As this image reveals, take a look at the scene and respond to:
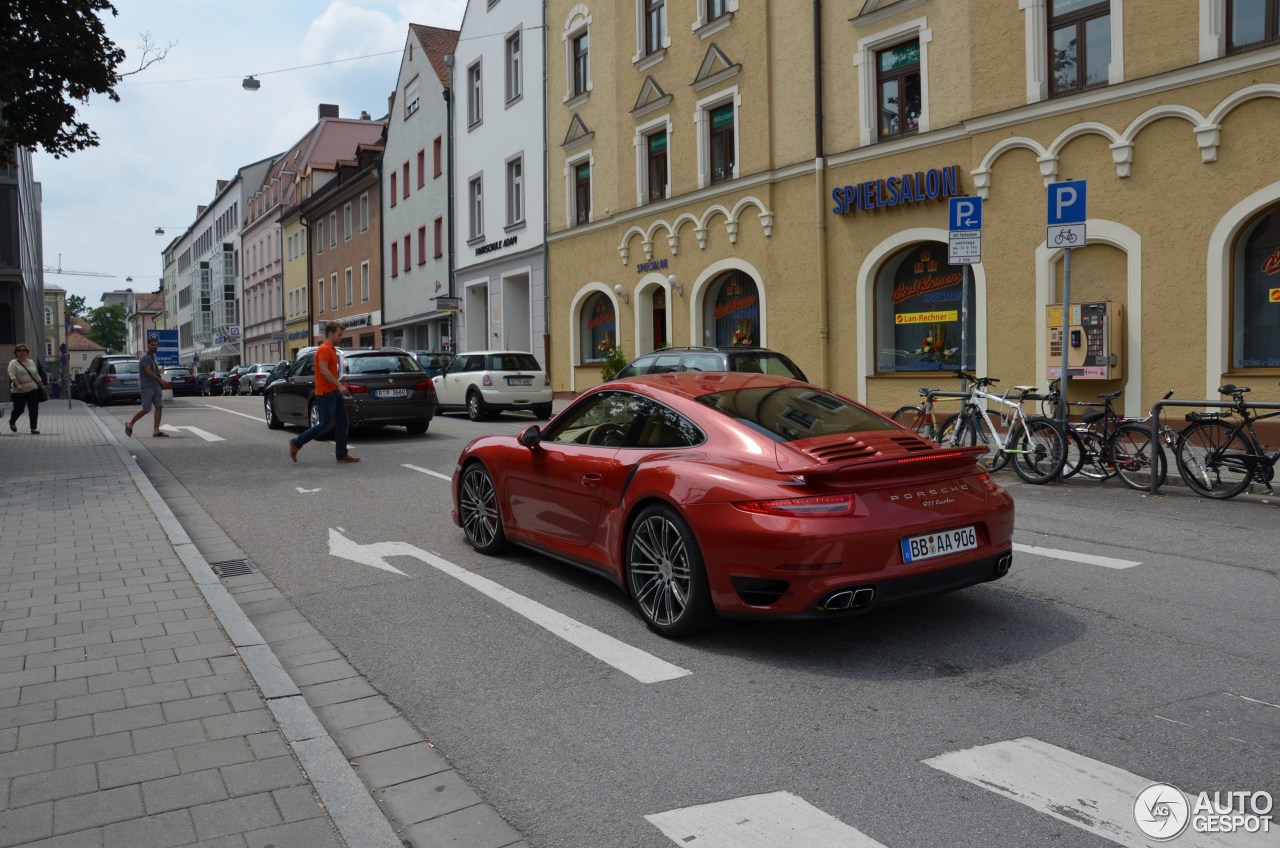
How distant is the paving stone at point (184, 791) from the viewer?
3.39 meters

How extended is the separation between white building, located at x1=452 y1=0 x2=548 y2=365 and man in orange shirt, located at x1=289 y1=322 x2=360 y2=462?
16.7 meters

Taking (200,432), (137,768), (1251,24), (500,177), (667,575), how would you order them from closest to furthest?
(137,768) < (667,575) < (1251,24) < (200,432) < (500,177)

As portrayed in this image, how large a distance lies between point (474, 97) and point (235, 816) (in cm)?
3426

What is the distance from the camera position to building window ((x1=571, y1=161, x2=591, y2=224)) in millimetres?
28438

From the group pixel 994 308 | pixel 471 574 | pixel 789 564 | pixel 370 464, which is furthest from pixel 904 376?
pixel 789 564

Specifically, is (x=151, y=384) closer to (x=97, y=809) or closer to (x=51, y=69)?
(x=51, y=69)

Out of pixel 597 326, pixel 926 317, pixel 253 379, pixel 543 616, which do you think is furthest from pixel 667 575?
pixel 253 379

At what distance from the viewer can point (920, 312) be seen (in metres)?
18.5

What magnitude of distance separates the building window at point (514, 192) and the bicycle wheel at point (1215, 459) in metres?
24.2

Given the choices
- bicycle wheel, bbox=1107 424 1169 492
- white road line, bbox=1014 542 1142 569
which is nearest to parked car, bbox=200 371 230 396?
bicycle wheel, bbox=1107 424 1169 492

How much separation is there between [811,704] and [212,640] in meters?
2.91

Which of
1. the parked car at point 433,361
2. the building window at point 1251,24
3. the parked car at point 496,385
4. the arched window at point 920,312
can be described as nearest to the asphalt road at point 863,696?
the building window at point 1251,24

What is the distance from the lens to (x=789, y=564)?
4.74 meters

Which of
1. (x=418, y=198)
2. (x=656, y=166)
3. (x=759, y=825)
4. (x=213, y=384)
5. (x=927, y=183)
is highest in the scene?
(x=418, y=198)
